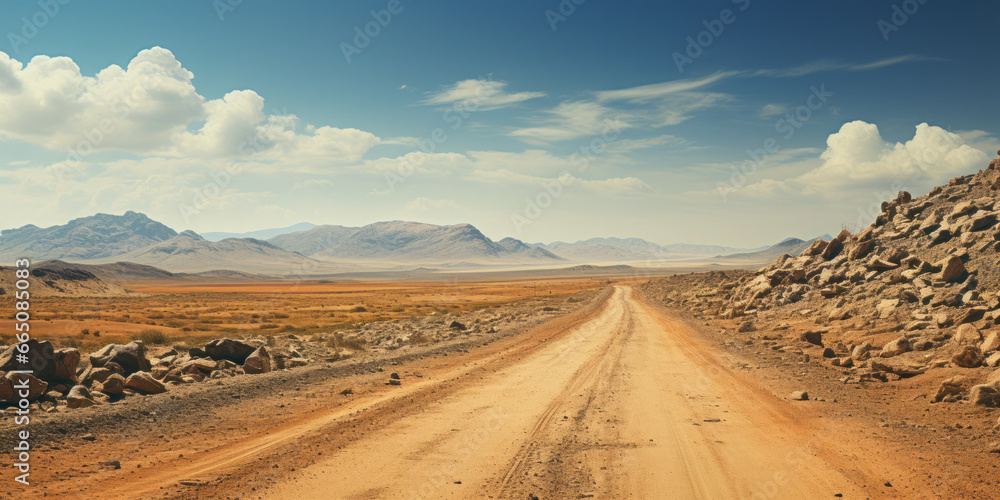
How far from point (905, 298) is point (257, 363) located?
975 inches

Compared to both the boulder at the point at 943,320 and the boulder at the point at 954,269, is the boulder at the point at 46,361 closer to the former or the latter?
the boulder at the point at 943,320

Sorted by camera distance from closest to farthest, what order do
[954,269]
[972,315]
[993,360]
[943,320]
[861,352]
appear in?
[993,360], [972,315], [943,320], [861,352], [954,269]

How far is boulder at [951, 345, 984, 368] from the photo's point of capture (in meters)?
12.6

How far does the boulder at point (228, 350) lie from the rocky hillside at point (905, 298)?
63.6 feet

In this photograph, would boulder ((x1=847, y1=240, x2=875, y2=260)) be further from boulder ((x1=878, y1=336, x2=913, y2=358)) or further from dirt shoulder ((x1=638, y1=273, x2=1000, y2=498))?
boulder ((x1=878, y1=336, x2=913, y2=358))

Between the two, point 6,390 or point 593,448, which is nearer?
point 593,448

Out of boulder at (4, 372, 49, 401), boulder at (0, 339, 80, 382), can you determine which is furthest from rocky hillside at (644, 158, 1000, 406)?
boulder at (0, 339, 80, 382)

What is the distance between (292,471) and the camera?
7.77 meters

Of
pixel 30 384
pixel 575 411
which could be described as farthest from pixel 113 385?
pixel 575 411

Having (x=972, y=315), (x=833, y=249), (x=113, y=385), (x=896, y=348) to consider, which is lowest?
(x=896, y=348)

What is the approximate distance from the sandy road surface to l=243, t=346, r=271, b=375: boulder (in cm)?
721

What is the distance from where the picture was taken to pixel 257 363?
16203 millimetres

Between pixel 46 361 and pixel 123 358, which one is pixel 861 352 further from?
pixel 46 361

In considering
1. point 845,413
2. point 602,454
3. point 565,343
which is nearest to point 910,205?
point 565,343
